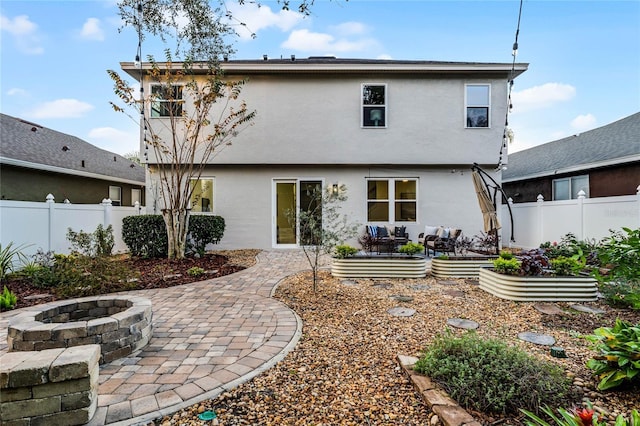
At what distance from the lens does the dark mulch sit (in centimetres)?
532

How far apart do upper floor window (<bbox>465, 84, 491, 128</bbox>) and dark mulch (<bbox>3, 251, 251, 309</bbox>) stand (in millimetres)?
9168

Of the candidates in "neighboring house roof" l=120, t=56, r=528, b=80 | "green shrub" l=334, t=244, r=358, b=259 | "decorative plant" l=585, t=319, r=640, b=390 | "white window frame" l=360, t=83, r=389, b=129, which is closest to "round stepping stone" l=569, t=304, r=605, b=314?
"decorative plant" l=585, t=319, r=640, b=390

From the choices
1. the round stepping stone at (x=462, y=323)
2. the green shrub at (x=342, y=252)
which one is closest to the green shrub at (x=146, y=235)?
the green shrub at (x=342, y=252)

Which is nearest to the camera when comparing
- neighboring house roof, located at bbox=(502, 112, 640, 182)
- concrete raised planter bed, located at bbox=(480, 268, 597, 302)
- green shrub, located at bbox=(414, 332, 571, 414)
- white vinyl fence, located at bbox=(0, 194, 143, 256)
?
green shrub, located at bbox=(414, 332, 571, 414)

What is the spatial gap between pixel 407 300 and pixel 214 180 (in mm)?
8204

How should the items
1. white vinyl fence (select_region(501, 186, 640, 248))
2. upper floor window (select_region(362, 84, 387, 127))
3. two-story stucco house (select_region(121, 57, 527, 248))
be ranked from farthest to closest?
upper floor window (select_region(362, 84, 387, 127))
two-story stucco house (select_region(121, 57, 527, 248))
white vinyl fence (select_region(501, 186, 640, 248))

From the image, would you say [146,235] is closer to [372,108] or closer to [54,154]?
[54,154]

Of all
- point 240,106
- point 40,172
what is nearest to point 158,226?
point 240,106

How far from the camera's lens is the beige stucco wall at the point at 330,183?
10859 millimetres

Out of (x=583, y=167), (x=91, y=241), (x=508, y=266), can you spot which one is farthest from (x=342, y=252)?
(x=583, y=167)

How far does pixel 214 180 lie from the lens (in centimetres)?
1089

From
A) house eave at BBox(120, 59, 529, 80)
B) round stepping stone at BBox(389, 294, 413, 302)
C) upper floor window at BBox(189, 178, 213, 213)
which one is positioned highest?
house eave at BBox(120, 59, 529, 80)

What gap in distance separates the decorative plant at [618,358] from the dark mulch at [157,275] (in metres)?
6.32

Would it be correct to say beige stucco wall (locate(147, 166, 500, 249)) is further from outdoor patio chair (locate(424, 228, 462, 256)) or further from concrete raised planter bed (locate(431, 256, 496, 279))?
concrete raised planter bed (locate(431, 256, 496, 279))
